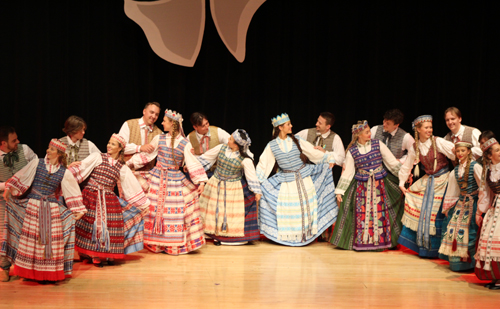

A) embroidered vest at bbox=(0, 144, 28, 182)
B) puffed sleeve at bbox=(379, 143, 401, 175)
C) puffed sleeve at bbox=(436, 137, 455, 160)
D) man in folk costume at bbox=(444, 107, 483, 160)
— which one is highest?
man in folk costume at bbox=(444, 107, 483, 160)

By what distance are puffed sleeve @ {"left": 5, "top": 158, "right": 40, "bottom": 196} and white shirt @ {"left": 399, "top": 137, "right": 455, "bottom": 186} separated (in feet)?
11.7

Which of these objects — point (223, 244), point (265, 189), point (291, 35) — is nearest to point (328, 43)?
point (291, 35)

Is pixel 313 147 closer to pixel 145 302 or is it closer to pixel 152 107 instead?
pixel 152 107

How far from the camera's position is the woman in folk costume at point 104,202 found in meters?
4.26

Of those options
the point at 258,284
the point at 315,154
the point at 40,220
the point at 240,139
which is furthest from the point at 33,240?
the point at 315,154

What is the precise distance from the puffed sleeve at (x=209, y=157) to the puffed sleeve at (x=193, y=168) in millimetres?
453

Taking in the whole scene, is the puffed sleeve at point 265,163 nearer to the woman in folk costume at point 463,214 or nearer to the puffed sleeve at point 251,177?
the puffed sleeve at point 251,177

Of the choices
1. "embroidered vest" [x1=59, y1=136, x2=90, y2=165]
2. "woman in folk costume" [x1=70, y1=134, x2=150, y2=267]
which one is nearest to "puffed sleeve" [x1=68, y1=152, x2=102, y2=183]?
"woman in folk costume" [x1=70, y1=134, x2=150, y2=267]

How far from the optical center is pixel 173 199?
4.88 m

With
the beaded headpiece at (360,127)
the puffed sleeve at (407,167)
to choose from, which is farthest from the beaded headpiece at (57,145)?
the puffed sleeve at (407,167)

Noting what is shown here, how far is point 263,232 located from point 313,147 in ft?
3.64

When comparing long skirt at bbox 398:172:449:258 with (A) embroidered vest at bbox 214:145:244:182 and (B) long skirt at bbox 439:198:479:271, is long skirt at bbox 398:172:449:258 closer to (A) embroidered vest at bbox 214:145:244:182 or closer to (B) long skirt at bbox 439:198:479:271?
(B) long skirt at bbox 439:198:479:271

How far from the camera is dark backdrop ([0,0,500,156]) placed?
22.1 feet

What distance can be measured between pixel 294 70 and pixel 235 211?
8.68 ft
